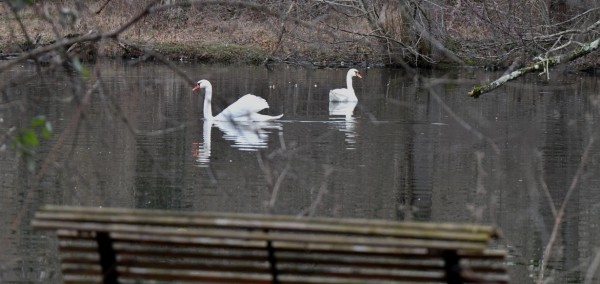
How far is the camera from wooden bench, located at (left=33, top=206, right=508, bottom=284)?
13.6 ft

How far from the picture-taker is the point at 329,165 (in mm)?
14086

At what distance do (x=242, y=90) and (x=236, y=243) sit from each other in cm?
2291

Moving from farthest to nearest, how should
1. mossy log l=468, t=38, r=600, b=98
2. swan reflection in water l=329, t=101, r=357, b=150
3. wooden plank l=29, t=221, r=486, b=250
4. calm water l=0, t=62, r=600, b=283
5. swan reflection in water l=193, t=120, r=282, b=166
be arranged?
1. swan reflection in water l=329, t=101, r=357, b=150
2. swan reflection in water l=193, t=120, r=282, b=166
3. calm water l=0, t=62, r=600, b=283
4. mossy log l=468, t=38, r=600, b=98
5. wooden plank l=29, t=221, r=486, b=250

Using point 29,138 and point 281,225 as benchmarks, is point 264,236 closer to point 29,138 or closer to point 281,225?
point 281,225

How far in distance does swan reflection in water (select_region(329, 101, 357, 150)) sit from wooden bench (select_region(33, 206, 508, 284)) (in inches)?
460

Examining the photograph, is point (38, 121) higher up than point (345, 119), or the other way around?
point (38, 121)

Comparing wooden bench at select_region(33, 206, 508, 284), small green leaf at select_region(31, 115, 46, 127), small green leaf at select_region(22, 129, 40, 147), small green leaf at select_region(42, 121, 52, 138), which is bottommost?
wooden bench at select_region(33, 206, 508, 284)

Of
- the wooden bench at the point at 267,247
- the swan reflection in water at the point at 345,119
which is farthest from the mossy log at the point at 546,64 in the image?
the swan reflection in water at the point at 345,119

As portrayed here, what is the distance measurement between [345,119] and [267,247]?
16.2m

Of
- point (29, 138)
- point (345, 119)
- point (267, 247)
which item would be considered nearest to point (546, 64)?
point (267, 247)

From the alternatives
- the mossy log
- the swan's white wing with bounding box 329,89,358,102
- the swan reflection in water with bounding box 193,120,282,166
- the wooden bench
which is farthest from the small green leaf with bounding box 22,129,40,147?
the swan's white wing with bounding box 329,89,358,102

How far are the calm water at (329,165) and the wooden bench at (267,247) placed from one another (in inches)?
12.6

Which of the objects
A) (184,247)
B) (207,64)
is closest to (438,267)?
(184,247)

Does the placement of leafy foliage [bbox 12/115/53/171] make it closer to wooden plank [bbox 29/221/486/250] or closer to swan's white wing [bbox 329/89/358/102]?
wooden plank [bbox 29/221/486/250]
